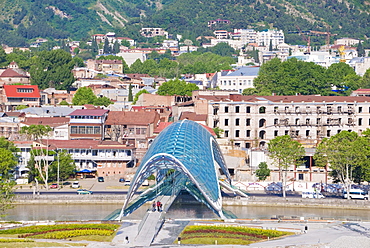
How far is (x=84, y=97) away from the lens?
395 ft

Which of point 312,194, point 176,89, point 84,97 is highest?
point 176,89

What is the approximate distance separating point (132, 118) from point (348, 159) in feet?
89.1

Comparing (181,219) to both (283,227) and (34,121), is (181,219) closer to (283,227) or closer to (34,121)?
(283,227)

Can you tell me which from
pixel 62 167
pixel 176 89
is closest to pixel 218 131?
pixel 62 167

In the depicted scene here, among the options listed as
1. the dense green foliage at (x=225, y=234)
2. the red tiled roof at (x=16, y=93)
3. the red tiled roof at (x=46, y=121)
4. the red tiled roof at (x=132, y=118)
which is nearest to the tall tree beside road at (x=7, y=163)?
the red tiled roof at (x=46, y=121)

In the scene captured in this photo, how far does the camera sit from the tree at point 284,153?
235 ft

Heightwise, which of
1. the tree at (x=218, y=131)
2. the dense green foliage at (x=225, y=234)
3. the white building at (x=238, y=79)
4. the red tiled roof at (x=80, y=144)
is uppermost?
the white building at (x=238, y=79)

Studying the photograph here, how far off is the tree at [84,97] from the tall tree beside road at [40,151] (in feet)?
103

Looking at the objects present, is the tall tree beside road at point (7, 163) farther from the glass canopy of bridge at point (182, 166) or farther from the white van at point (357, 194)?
the white van at point (357, 194)

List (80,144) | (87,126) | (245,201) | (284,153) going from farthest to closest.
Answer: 1. (87,126)
2. (80,144)
3. (284,153)
4. (245,201)

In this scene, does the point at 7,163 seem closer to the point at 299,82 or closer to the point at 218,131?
the point at 218,131

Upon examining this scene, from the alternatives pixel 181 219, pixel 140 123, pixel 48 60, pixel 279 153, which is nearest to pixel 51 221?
pixel 181 219

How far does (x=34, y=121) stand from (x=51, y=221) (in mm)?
37503

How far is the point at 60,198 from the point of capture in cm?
6569
